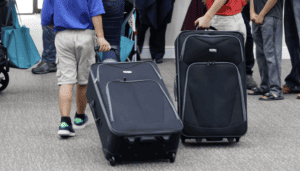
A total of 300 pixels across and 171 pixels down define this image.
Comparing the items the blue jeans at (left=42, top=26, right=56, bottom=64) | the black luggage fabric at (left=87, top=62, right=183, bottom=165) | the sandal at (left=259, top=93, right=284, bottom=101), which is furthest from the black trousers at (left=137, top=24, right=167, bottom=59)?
the black luggage fabric at (left=87, top=62, right=183, bottom=165)

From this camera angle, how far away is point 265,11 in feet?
11.4

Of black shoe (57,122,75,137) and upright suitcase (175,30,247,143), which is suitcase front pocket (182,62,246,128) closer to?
upright suitcase (175,30,247,143)

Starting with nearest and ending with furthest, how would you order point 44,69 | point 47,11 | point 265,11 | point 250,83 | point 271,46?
point 47,11 < point 265,11 < point 271,46 < point 250,83 < point 44,69

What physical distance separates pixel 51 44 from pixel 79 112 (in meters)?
2.26

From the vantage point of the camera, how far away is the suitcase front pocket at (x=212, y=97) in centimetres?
232

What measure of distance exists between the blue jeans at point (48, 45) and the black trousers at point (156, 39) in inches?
47.5

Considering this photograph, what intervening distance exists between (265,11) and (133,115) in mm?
1966

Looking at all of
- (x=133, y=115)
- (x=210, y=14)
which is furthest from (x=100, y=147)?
(x=210, y=14)

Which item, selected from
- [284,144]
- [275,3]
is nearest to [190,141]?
[284,144]

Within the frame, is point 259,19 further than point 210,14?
Yes

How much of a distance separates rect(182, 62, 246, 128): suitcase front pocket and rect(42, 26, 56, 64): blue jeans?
2834 millimetres

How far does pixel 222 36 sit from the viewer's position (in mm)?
2338

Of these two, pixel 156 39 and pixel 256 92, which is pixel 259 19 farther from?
pixel 156 39

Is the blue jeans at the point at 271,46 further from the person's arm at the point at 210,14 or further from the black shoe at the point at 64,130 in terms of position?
the black shoe at the point at 64,130
